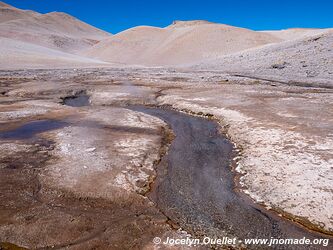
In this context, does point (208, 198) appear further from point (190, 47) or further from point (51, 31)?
point (51, 31)

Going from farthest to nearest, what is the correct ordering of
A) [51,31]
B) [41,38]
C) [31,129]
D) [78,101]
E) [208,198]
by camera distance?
1. [51,31]
2. [41,38]
3. [78,101]
4. [31,129]
5. [208,198]

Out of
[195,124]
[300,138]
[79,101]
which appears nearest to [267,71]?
[79,101]

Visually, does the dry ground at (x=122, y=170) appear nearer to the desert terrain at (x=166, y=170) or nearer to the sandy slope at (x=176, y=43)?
the desert terrain at (x=166, y=170)

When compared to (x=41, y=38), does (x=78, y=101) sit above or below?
below

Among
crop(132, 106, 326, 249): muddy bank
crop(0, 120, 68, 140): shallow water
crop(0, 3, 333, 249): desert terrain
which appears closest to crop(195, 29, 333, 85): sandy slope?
crop(0, 3, 333, 249): desert terrain

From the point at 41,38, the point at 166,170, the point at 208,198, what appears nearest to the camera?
the point at 208,198

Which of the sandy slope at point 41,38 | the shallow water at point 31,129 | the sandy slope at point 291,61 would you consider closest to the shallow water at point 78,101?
the shallow water at point 31,129

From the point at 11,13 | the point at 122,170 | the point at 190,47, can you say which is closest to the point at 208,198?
the point at 122,170
